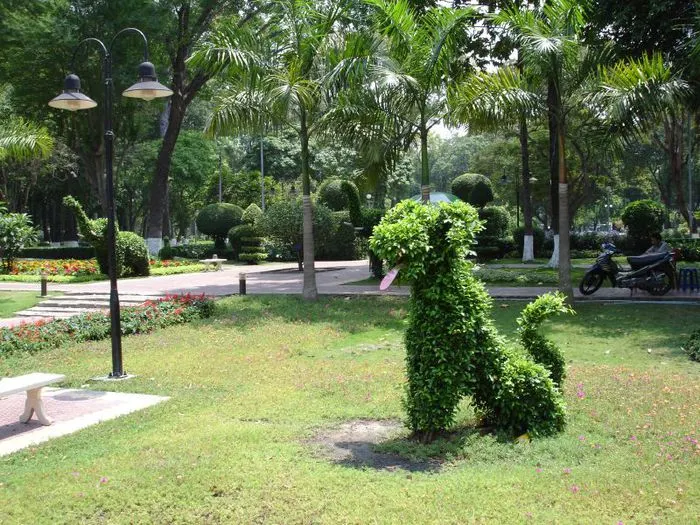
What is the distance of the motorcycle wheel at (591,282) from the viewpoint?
15094 mm

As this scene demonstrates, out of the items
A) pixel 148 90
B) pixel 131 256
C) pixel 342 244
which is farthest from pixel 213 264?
pixel 148 90

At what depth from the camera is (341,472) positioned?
5078 millimetres

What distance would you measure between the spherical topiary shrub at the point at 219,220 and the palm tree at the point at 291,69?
20246 millimetres

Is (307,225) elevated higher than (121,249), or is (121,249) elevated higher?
(307,225)

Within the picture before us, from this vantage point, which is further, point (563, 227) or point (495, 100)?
point (563, 227)

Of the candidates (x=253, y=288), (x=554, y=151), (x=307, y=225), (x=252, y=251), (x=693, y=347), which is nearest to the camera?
(x=693, y=347)

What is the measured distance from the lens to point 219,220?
3612 centimetres

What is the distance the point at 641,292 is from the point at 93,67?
2328 centimetres

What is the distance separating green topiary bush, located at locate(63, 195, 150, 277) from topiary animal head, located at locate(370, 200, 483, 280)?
16.9 meters

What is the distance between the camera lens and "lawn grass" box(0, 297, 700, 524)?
14.4 feet

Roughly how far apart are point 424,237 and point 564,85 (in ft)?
32.0

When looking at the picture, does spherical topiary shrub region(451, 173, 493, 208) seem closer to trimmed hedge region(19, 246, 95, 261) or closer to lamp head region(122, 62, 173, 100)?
trimmed hedge region(19, 246, 95, 261)

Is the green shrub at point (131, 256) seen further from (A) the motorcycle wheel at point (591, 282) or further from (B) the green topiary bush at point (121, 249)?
(A) the motorcycle wheel at point (591, 282)

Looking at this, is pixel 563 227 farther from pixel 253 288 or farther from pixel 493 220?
pixel 493 220
